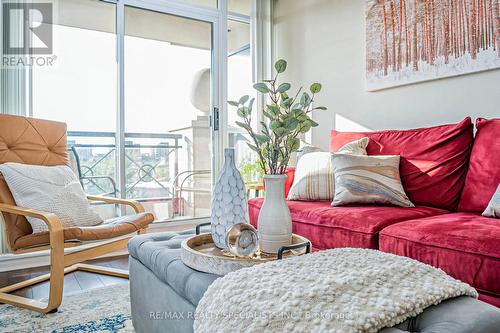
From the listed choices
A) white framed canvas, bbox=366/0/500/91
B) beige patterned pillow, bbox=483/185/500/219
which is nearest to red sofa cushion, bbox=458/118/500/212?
beige patterned pillow, bbox=483/185/500/219

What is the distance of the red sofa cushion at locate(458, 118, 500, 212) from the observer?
6.44 feet

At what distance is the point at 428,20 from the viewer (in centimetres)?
259

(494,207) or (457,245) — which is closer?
(457,245)

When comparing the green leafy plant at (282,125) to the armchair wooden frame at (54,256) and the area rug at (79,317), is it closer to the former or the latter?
the area rug at (79,317)

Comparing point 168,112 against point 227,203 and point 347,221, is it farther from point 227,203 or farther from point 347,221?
point 227,203

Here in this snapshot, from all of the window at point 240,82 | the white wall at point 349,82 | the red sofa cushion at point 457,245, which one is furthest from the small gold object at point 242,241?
the window at point 240,82

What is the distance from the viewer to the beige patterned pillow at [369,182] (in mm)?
2188

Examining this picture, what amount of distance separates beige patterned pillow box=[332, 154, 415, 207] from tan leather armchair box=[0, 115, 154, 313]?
125cm

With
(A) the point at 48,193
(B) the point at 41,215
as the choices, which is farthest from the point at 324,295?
(A) the point at 48,193

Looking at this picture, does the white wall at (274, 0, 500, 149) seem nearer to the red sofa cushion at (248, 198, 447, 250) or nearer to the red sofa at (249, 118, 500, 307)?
the red sofa at (249, 118, 500, 307)

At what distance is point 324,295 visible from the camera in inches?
31.8

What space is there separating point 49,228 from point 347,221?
1.49 metres

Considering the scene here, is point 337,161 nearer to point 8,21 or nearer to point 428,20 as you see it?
point 428,20

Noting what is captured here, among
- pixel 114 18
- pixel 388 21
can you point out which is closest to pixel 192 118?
pixel 114 18
